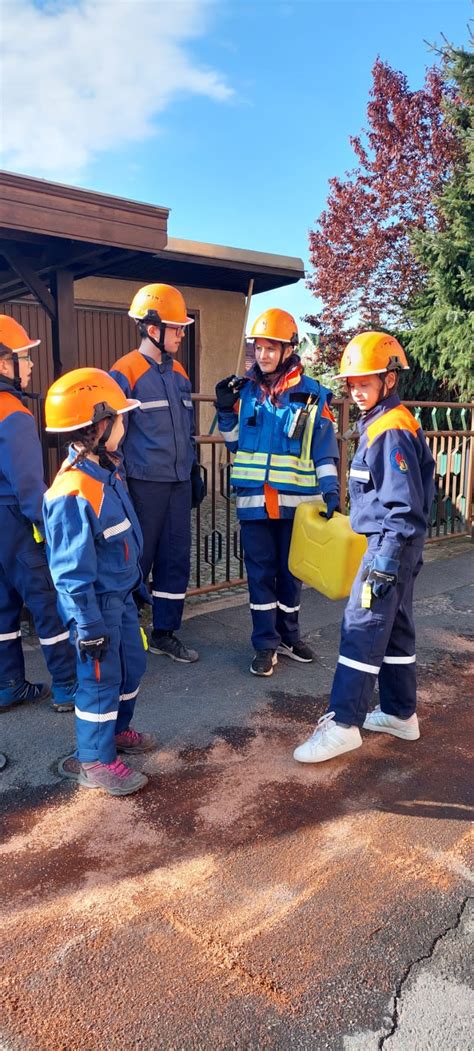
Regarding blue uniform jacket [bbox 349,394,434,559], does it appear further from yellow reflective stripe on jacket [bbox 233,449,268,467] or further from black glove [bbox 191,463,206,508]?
black glove [bbox 191,463,206,508]

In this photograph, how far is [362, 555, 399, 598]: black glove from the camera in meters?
3.01

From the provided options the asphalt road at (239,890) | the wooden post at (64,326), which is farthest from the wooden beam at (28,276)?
the asphalt road at (239,890)

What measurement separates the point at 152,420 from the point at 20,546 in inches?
42.9

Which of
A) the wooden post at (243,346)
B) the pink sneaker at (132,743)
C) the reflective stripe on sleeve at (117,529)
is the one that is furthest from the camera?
the wooden post at (243,346)

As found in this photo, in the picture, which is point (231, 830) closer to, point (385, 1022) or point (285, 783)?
point (285, 783)

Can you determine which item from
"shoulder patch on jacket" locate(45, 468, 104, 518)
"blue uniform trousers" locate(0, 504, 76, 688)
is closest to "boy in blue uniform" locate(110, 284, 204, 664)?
"blue uniform trousers" locate(0, 504, 76, 688)

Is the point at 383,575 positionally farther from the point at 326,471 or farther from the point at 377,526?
the point at 326,471

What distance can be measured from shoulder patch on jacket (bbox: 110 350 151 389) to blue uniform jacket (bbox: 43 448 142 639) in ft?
4.48

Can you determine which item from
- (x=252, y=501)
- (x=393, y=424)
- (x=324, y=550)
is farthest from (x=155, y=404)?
(x=393, y=424)

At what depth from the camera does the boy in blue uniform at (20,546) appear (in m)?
3.53

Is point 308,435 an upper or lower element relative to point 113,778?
upper

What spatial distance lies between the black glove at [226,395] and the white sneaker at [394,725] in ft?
6.33

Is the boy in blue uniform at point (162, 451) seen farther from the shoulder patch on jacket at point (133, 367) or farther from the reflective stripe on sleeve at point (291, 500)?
the reflective stripe on sleeve at point (291, 500)

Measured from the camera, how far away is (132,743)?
3.38m
